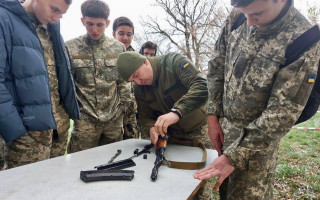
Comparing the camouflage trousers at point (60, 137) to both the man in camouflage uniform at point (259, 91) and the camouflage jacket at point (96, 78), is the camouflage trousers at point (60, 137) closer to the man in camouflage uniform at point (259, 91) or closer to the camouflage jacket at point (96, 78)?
the camouflage jacket at point (96, 78)

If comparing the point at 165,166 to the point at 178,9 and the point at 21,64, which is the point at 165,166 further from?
the point at 178,9

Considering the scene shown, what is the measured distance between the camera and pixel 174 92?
7.61ft

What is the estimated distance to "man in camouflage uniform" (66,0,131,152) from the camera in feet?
9.22

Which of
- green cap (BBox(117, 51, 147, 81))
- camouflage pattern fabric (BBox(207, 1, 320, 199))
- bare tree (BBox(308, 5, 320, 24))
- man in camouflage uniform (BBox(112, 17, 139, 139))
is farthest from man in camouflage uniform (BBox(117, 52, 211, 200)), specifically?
bare tree (BBox(308, 5, 320, 24))

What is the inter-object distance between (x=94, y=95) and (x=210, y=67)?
1.42 metres

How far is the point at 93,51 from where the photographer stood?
2.92m

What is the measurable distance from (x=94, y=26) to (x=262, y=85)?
6.73 ft

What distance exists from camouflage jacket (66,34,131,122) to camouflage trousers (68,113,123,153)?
0.08 metres

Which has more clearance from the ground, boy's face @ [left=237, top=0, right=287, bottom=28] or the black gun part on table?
boy's face @ [left=237, top=0, right=287, bottom=28]

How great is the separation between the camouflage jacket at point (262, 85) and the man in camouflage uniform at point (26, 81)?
4.54ft

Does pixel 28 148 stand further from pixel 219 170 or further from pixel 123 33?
pixel 123 33

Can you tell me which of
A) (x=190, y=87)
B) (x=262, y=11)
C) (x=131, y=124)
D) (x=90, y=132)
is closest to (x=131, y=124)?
(x=131, y=124)

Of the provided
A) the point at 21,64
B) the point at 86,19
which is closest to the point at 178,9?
the point at 86,19

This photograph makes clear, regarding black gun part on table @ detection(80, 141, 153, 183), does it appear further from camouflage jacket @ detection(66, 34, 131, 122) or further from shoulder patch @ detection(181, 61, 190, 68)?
camouflage jacket @ detection(66, 34, 131, 122)
